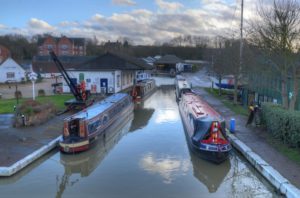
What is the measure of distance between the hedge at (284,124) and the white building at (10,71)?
45.5m

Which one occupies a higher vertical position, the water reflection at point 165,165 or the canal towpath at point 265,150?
the canal towpath at point 265,150

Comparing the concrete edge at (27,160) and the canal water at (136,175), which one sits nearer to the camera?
the canal water at (136,175)

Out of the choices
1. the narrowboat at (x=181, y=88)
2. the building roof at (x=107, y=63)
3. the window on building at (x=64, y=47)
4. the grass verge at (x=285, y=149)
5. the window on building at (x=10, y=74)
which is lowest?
the grass verge at (x=285, y=149)

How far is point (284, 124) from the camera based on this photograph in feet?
48.6

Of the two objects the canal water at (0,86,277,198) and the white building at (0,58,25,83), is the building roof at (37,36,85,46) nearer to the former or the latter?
the white building at (0,58,25,83)

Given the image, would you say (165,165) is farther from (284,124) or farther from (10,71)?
(10,71)

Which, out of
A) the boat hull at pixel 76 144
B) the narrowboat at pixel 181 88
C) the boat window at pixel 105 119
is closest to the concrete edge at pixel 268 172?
the boat hull at pixel 76 144

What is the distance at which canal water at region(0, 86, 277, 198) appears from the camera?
11.4 m

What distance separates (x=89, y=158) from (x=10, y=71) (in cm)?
4371

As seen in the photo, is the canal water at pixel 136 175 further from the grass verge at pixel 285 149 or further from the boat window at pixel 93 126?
the grass verge at pixel 285 149

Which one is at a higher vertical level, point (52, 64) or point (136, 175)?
point (52, 64)

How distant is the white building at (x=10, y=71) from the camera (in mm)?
53656

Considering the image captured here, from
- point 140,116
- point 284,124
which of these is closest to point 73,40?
point 140,116

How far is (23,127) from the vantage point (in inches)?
734
